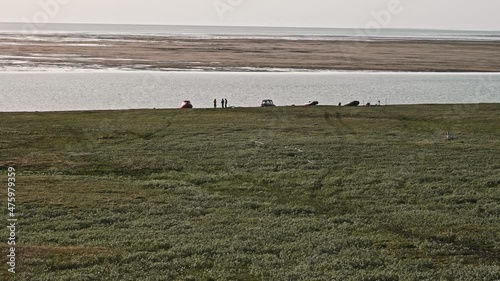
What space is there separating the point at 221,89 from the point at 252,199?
223 ft

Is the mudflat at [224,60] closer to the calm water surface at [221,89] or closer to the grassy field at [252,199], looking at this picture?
the calm water surface at [221,89]

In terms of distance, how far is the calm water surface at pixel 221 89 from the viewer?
8688 cm

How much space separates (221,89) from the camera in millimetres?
100875

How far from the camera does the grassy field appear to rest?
79.6ft

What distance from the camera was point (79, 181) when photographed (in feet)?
125

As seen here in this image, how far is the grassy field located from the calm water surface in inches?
1041

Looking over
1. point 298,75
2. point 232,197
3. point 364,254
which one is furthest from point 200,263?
point 298,75

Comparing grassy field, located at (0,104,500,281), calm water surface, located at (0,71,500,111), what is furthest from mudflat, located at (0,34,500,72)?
grassy field, located at (0,104,500,281)

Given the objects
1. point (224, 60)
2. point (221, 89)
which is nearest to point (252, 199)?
point (221, 89)

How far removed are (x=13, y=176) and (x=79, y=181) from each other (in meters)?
4.02

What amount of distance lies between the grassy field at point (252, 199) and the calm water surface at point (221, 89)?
26.5 meters

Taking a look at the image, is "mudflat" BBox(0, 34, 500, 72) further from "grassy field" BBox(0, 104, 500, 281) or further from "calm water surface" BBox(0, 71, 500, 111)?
"grassy field" BBox(0, 104, 500, 281)

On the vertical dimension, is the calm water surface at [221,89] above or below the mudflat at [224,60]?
below

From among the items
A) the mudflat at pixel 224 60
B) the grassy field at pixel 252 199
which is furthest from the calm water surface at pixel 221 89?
the grassy field at pixel 252 199
